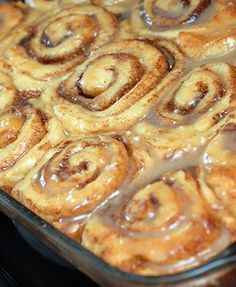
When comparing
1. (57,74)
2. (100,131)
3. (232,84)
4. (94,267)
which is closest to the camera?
(94,267)

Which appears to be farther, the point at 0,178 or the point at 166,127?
the point at 0,178

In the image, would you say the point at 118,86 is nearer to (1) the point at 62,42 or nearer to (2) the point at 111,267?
(1) the point at 62,42

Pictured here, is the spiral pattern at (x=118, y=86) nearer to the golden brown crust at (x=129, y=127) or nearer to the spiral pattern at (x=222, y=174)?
the golden brown crust at (x=129, y=127)

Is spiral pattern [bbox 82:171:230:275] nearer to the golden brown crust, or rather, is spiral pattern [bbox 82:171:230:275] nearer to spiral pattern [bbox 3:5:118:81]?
the golden brown crust

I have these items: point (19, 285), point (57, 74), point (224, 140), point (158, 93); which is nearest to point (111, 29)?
point (57, 74)

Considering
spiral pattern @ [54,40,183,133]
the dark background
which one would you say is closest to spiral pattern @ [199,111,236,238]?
spiral pattern @ [54,40,183,133]

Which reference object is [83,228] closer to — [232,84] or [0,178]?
[0,178]

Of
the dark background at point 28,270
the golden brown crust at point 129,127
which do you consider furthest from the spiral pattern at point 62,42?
the dark background at point 28,270
